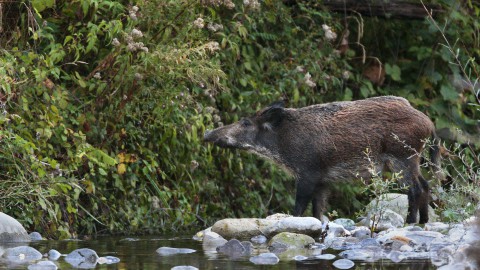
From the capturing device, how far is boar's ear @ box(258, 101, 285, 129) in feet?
34.9

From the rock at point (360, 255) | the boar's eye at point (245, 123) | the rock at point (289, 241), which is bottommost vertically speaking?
the rock at point (289, 241)

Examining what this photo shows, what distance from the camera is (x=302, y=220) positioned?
8672 mm

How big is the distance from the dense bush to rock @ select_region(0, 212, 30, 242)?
1.53 feet

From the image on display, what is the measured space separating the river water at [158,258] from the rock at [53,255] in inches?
2.2

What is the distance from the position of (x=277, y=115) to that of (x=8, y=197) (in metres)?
3.11

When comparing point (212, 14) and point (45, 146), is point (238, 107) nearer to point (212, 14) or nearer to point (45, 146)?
point (212, 14)

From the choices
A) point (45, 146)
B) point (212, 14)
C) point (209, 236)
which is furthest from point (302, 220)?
point (212, 14)

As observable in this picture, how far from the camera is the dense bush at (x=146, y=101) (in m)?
9.30

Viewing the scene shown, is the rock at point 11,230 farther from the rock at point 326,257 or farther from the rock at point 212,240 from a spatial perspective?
the rock at point 326,257

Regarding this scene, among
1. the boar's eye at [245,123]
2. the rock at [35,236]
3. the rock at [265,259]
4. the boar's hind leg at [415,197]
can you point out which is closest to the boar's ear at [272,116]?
the boar's eye at [245,123]

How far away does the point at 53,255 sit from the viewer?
7.21 m

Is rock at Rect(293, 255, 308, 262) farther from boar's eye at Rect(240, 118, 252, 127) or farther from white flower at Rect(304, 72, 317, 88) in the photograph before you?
white flower at Rect(304, 72, 317, 88)

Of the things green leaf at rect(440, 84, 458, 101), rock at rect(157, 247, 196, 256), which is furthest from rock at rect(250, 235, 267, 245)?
green leaf at rect(440, 84, 458, 101)

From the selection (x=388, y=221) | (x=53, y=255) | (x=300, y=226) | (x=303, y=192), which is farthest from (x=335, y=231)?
(x=53, y=255)
